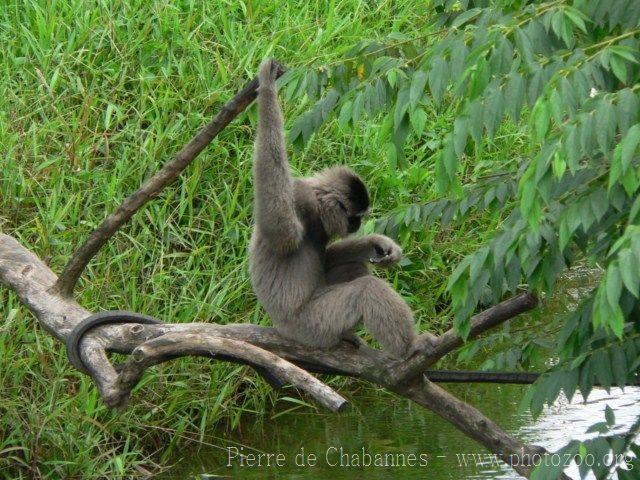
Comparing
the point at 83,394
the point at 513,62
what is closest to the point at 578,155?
the point at 513,62

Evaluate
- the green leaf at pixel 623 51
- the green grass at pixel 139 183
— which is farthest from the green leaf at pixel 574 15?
the green grass at pixel 139 183

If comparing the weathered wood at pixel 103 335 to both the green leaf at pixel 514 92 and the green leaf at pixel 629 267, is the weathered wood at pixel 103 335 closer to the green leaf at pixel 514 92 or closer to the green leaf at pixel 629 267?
the green leaf at pixel 514 92

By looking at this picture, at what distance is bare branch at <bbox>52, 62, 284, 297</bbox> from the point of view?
5.28m

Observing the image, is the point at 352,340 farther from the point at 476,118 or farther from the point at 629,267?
the point at 629,267

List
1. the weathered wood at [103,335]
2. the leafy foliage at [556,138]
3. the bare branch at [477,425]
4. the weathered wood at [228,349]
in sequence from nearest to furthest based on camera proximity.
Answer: the leafy foliage at [556,138] → the weathered wood at [103,335] → the weathered wood at [228,349] → the bare branch at [477,425]

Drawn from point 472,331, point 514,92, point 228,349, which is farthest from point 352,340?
point 514,92

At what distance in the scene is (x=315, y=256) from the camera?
604 centimetres

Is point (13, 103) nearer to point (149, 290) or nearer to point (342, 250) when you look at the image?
point (149, 290)

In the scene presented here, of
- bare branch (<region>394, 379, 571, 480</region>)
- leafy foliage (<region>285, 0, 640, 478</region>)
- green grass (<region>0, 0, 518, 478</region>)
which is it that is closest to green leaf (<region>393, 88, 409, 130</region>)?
leafy foliage (<region>285, 0, 640, 478</region>)

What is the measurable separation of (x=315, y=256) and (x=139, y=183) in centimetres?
293

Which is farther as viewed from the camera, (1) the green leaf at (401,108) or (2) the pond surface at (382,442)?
(2) the pond surface at (382,442)

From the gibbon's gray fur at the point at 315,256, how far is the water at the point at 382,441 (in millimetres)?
1746

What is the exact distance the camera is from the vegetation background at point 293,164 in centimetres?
369

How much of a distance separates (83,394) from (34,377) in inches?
17.8
